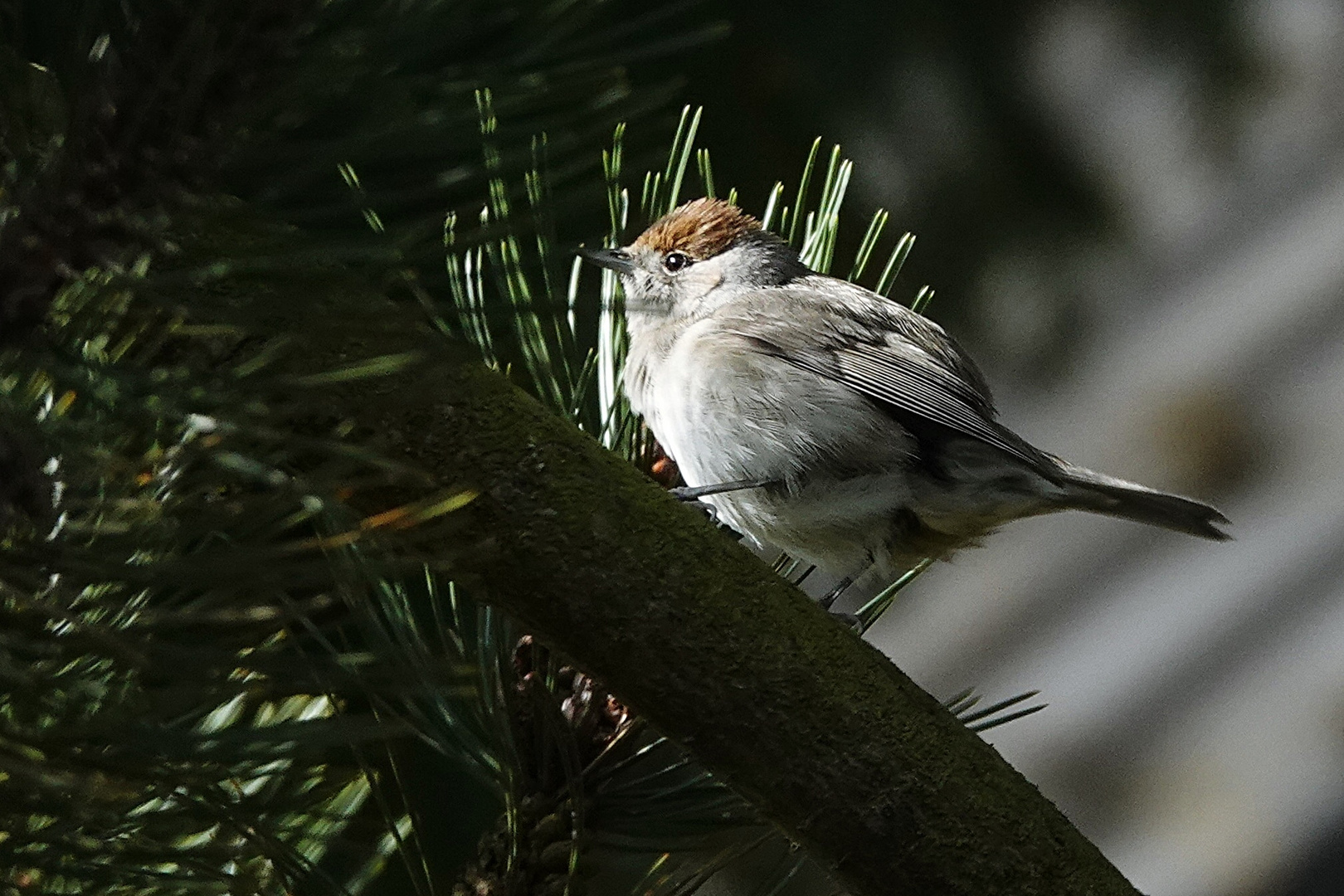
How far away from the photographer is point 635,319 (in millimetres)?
2693

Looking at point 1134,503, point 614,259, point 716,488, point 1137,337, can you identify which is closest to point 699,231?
point 614,259

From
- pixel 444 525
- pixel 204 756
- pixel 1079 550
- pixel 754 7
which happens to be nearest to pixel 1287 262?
pixel 1079 550

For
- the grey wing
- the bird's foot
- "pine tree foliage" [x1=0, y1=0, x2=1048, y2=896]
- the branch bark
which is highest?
"pine tree foliage" [x1=0, y1=0, x2=1048, y2=896]

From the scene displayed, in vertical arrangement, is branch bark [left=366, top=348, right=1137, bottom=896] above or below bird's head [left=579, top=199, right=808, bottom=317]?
above

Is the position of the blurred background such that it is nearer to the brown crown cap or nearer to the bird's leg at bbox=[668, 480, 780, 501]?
the brown crown cap

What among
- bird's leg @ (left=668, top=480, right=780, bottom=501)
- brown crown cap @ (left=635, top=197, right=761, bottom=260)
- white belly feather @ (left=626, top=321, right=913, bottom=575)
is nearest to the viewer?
bird's leg @ (left=668, top=480, right=780, bottom=501)

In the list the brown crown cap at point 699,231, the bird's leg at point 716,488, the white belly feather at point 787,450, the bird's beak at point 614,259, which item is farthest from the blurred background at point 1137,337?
the bird's leg at point 716,488

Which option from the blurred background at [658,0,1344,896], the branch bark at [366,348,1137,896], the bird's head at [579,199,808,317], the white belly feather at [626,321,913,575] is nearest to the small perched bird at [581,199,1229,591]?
the white belly feather at [626,321,913,575]

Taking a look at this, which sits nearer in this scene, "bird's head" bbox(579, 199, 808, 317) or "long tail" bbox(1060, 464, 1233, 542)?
"long tail" bbox(1060, 464, 1233, 542)

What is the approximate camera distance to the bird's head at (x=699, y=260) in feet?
9.25

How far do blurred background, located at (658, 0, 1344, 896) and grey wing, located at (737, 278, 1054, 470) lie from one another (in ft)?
1.06

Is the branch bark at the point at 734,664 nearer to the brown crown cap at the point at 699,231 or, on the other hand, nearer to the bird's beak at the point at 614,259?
the bird's beak at the point at 614,259

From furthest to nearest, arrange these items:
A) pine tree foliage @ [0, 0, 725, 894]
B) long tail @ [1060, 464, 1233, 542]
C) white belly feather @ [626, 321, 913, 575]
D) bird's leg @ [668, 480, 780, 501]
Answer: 1. long tail @ [1060, 464, 1233, 542]
2. white belly feather @ [626, 321, 913, 575]
3. bird's leg @ [668, 480, 780, 501]
4. pine tree foliage @ [0, 0, 725, 894]

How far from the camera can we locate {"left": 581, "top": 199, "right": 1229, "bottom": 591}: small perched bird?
238 cm
